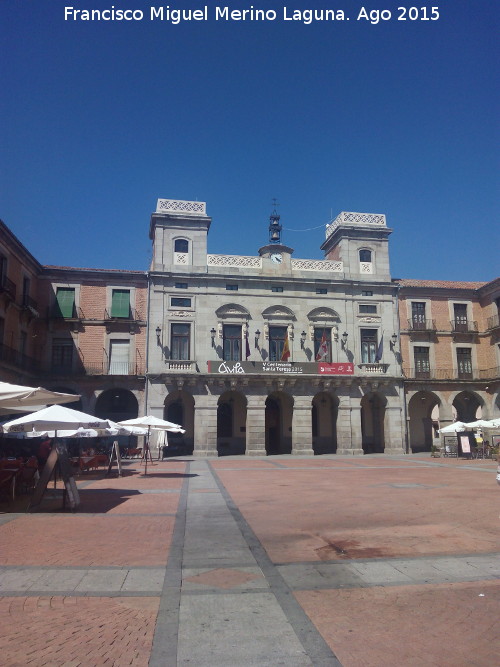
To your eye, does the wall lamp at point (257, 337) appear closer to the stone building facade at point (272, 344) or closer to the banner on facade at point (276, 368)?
the stone building facade at point (272, 344)

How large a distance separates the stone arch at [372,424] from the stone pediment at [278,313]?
7.78 m

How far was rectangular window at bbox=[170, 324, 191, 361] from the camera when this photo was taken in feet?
109

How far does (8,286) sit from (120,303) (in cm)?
743

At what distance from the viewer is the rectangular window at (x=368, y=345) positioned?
35.2 m

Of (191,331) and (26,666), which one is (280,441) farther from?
(26,666)

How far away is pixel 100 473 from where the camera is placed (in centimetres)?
2122

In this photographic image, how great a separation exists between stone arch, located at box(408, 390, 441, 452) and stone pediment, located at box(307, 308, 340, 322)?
28.9 ft

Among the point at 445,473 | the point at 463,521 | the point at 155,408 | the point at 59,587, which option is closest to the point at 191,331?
the point at 155,408

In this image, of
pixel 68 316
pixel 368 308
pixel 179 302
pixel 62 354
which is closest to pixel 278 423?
pixel 368 308

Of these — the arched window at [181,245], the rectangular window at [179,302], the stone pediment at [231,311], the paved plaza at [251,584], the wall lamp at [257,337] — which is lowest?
the paved plaza at [251,584]

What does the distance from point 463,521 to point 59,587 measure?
305 inches

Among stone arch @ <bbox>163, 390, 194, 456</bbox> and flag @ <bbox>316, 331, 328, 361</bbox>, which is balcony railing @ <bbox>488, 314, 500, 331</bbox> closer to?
flag @ <bbox>316, 331, 328, 361</bbox>

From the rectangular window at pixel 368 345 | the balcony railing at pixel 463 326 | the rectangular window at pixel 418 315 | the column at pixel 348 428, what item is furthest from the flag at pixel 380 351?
the balcony railing at pixel 463 326

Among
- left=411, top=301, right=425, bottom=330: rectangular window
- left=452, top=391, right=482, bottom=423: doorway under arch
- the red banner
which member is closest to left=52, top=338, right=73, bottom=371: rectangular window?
the red banner
